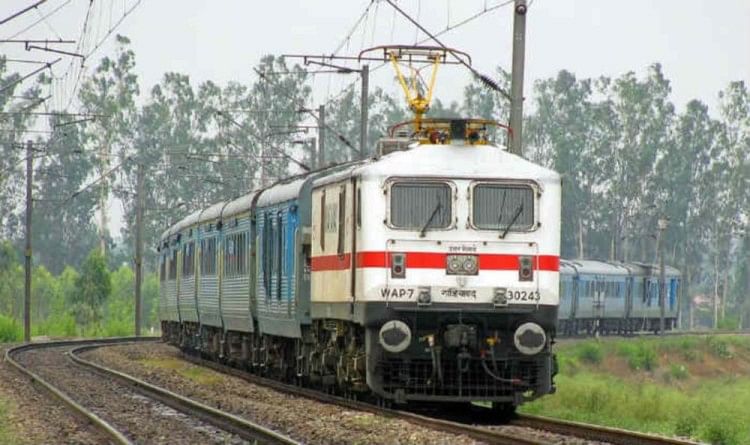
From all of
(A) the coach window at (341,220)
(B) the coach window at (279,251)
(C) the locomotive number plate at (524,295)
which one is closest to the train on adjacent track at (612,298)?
(B) the coach window at (279,251)

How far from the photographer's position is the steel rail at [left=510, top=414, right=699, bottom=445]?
1553 cm

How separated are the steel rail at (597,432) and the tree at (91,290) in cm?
6872

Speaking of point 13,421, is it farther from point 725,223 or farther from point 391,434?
point 725,223

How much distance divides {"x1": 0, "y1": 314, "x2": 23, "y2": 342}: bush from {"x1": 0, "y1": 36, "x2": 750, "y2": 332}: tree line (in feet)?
156

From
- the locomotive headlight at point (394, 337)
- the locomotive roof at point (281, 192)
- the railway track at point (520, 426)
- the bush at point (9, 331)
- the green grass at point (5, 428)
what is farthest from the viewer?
the bush at point (9, 331)

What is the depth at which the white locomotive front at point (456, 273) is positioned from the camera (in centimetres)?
1884

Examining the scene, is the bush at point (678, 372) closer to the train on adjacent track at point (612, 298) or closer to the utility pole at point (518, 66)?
the train on adjacent track at point (612, 298)

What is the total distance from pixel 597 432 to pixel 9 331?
4325 centimetres

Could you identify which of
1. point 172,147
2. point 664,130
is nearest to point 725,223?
point 664,130

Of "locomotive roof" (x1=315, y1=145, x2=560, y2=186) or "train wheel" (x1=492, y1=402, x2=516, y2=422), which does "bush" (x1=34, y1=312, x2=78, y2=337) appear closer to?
"train wheel" (x1=492, y1=402, x2=516, y2=422)

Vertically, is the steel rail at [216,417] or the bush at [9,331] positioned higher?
the steel rail at [216,417]

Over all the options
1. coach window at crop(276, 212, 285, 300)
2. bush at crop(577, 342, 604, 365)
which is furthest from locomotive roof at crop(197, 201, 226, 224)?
bush at crop(577, 342, 604, 365)

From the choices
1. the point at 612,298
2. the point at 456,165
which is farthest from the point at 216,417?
the point at 612,298

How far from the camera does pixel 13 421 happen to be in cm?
1955
